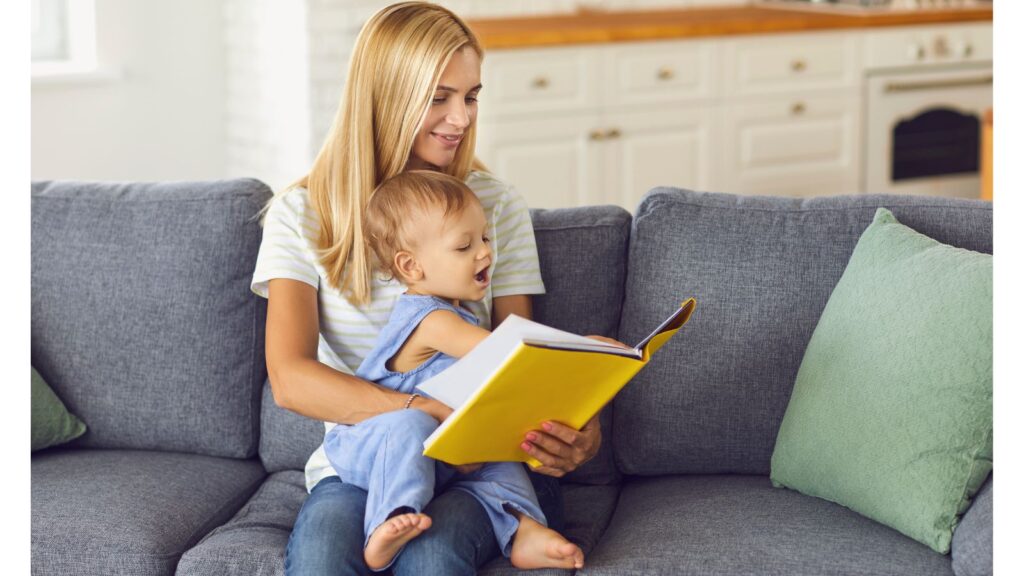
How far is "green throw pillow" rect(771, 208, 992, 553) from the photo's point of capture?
1.64m

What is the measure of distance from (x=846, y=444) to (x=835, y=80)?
314cm

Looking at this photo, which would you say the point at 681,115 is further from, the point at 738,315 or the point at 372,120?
the point at 372,120

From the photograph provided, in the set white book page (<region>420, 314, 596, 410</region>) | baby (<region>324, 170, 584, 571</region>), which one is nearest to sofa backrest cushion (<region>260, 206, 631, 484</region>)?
baby (<region>324, 170, 584, 571</region>)

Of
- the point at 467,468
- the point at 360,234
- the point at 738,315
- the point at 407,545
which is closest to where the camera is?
the point at 407,545

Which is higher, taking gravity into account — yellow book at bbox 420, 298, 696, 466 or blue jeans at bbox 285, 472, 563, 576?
yellow book at bbox 420, 298, 696, 466

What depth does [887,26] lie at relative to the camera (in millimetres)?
4582

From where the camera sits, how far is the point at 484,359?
155 centimetres

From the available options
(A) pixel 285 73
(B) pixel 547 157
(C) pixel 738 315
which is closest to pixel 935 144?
(B) pixel 547 157

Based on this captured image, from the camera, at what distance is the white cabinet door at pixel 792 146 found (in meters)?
4.54

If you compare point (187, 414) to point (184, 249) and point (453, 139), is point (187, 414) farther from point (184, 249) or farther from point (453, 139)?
point (453, 139)

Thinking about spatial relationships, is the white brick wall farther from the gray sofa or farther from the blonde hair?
the blonde hair

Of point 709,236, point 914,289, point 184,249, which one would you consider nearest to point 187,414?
point 184,249

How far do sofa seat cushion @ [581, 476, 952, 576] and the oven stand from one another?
3.16 metres

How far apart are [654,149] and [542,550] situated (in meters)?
2.93
